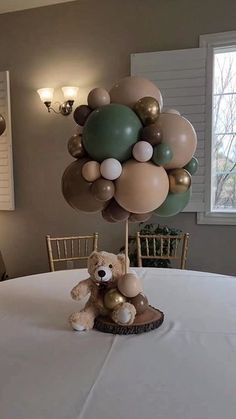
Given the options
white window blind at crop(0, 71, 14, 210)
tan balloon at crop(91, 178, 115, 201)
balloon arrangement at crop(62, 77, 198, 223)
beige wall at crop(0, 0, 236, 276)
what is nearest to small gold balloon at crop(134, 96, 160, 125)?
balloon arrangement at crop(62, 77, 198, 223)

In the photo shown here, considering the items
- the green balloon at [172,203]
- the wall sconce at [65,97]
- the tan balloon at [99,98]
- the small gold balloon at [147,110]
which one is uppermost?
the wall sconce at [65,97]

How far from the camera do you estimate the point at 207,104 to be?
9.36ft

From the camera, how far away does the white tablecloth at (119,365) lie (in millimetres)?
785

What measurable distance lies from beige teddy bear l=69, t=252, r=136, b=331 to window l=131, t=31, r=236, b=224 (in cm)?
184

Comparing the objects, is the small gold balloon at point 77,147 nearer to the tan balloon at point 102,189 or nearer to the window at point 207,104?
the tan balloon at point 102,189

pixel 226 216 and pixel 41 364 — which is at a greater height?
pixel 226 216

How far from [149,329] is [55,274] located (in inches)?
33.6

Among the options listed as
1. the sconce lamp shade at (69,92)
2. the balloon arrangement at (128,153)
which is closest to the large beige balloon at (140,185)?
the balloon arrangement at (128,153)

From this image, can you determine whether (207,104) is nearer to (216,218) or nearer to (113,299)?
(216,218)

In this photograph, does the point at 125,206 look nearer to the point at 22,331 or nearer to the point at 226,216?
the point at 22,331

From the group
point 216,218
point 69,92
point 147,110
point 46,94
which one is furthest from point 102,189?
point 46,94

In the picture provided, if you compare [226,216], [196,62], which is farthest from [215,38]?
[226,216]

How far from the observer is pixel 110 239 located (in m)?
3.25

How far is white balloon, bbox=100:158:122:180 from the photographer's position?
3.38 ft
